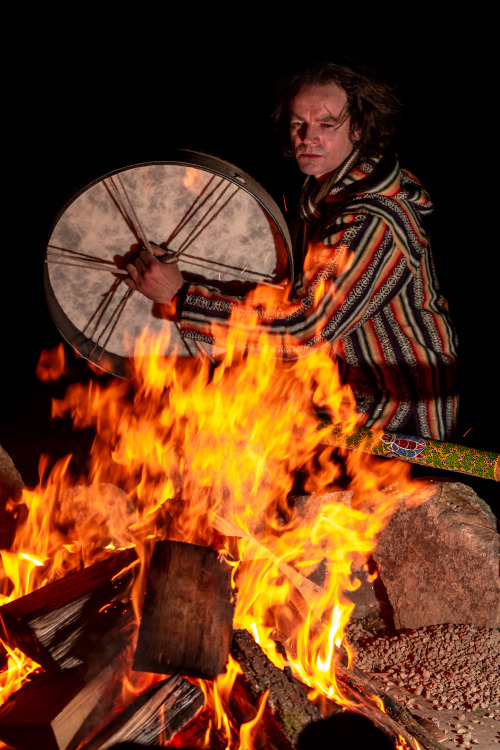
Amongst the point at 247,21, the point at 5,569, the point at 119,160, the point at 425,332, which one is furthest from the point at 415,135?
the point at 5,569

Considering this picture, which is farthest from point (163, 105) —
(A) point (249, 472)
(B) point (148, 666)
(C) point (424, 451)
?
(B) point (148, 666)

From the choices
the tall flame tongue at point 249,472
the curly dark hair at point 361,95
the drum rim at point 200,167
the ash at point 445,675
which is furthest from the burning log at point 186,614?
the curly dark hair at point 361,95

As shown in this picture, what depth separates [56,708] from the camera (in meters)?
1.77

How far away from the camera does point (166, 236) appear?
297 cm

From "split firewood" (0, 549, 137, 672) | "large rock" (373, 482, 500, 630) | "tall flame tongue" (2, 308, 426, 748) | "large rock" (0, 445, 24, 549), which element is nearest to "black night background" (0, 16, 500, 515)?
"large rock" (0, 445, 24, 549)

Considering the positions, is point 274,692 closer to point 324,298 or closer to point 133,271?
point 324,298

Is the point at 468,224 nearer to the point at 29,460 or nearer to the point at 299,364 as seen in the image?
the point at 299,364

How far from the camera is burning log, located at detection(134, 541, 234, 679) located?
75.6 inches

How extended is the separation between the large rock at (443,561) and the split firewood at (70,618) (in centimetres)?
157

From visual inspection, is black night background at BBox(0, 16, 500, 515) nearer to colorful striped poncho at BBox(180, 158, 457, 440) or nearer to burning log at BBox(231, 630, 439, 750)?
colorful striped poncho at BBox(180, 158, 457, 440)

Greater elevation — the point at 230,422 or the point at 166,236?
the point at 166,236

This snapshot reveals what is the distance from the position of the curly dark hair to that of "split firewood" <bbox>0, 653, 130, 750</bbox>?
2.60 metres

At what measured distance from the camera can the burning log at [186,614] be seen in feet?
6.30

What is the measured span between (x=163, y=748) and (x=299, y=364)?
1.99m
